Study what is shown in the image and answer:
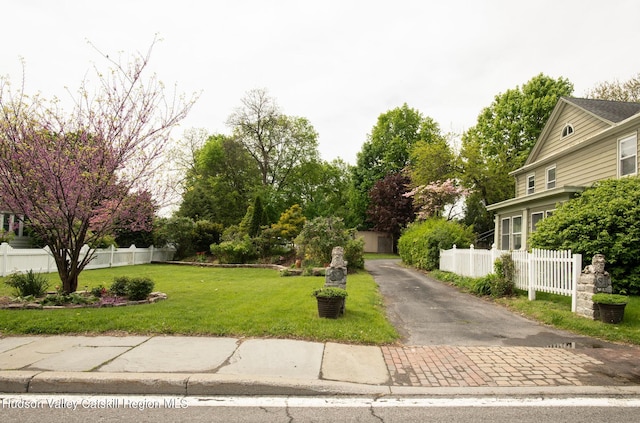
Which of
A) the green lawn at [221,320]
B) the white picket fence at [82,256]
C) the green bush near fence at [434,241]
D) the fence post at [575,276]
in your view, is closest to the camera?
the green lawn at [221,320]

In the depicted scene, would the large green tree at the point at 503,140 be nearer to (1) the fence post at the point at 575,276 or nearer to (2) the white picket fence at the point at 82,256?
(1) the fence post at the point at 575,276

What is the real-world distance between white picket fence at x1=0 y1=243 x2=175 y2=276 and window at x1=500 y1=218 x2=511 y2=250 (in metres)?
17.2

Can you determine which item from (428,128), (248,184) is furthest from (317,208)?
(428,128)

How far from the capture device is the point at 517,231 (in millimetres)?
17406

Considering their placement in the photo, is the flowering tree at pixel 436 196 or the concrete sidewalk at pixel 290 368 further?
the flowering tree at pixel 436 196

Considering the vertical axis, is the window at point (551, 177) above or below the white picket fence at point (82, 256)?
above

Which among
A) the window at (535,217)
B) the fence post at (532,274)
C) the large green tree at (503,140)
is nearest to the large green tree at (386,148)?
the large green tree at (503,140)

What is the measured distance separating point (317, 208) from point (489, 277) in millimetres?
23312

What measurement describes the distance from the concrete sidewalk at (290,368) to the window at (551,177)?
567 inches

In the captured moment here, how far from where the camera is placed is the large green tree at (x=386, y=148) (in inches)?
1618

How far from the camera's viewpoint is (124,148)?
27.6 feet

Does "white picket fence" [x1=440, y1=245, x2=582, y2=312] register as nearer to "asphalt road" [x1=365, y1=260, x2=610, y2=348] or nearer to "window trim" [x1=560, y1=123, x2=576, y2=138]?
"asphalt road" [x1=365, y1=260, x2=610, y2=348]

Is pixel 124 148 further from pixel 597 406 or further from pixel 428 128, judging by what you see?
pixel 428 128

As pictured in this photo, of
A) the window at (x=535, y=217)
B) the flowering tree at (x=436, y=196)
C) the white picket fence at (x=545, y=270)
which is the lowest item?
the white picket fence at (x=545, y=270)
